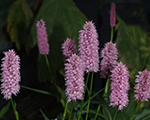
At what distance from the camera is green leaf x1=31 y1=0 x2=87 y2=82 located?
3.05ft

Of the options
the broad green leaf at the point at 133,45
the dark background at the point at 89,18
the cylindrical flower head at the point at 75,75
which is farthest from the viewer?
the dark background at the point at 89,18

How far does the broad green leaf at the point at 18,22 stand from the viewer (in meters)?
1.01

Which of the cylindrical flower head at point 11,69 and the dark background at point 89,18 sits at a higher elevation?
the cylindrical flower head at point 11,69

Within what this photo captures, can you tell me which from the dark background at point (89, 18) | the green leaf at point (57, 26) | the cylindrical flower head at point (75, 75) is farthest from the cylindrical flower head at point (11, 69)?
the dark background at point (89, 18)

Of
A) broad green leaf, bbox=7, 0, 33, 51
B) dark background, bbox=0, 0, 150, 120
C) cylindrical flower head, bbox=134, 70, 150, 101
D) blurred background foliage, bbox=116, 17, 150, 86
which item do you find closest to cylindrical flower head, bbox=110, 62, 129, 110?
cylindrical flower head, bbox=134, 70, 150, 101

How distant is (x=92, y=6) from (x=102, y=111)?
66 centimetres

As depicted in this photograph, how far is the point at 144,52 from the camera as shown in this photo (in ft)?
3.10

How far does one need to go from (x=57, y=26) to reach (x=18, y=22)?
158 millimetres

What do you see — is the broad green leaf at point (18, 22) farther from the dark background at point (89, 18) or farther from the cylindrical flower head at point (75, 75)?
the cylindrical flower head at point (75, 75)

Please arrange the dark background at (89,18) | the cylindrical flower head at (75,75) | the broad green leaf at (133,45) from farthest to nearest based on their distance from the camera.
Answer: the dark background at (89,18) < the broad green leaf at (133,45) < the cylindrical flower head at (75,75)

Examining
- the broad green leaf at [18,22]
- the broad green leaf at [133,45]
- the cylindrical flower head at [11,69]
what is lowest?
the broad green leaf at [133,45]

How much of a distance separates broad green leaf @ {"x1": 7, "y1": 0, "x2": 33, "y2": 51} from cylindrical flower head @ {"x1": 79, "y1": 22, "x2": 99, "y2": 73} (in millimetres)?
636

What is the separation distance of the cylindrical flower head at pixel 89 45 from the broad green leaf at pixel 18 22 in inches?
25.1

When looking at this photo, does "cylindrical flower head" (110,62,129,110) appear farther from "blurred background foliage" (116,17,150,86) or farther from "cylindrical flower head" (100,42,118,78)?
"blurred background foliage" (116,17,150,86)
